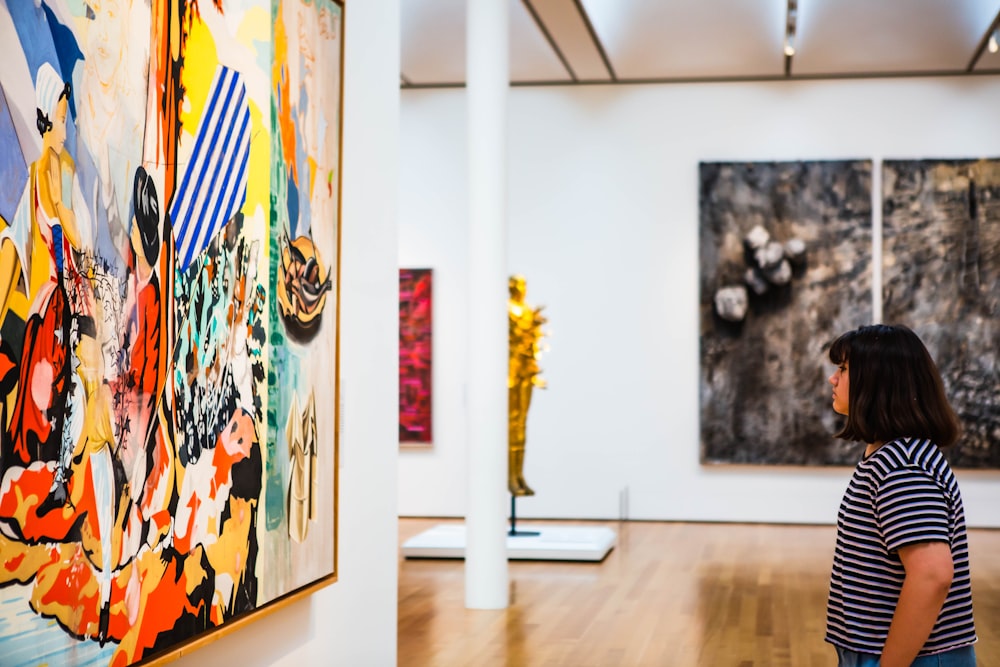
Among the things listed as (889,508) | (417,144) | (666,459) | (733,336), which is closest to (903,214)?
(733,336)

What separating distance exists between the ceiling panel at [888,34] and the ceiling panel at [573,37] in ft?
7.03

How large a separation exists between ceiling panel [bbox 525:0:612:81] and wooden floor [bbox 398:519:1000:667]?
5.20 meters

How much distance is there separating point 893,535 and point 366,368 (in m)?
2.61

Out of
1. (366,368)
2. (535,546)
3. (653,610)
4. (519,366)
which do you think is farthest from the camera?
(519,366)

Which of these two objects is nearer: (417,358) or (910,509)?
(910,509)

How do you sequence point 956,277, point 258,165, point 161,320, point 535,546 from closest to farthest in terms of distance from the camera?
point 161,320
point 258,165
point 535,546
point 956,277

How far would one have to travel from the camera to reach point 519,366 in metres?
11.1

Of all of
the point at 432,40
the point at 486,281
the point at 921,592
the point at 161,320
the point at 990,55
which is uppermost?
the point at 432,40

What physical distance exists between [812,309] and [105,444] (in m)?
11.7

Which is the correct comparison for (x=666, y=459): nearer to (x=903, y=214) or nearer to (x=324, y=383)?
(x=903, y=214)

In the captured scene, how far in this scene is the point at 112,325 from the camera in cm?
281

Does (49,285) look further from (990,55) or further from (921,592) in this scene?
(990,55)

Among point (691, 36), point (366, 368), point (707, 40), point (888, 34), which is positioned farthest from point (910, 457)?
point (888, 34)

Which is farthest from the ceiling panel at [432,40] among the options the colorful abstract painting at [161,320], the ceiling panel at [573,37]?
the colorful abstract painting at [161,320]
